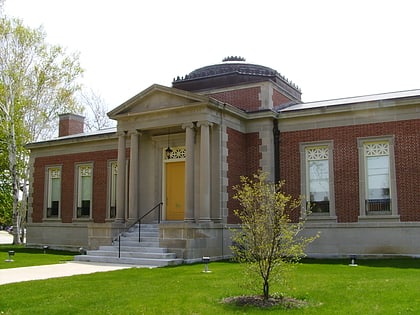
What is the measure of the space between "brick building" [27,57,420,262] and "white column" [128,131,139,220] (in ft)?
0.12

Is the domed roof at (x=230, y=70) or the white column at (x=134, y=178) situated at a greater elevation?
the domed roof at (x=230, y=70)

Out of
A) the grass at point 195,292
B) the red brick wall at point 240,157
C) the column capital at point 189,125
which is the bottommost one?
the grass at point 195,292

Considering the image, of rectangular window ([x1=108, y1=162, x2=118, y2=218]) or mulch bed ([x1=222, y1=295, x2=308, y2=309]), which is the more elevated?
rectangular window ([x1=108, y1=162, x2=118, y2=218])

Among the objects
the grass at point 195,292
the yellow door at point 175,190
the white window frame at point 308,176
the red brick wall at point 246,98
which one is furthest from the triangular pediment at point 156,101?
the grass at point 195,292

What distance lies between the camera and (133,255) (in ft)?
51.9

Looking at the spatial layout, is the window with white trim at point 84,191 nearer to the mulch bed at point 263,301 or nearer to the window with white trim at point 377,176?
the window with white trim at point 377,176

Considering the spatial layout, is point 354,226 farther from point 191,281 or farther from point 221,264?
point 191,281

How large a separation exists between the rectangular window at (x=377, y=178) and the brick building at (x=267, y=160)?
0.03m

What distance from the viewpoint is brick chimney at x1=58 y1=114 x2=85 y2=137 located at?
89.4 ft

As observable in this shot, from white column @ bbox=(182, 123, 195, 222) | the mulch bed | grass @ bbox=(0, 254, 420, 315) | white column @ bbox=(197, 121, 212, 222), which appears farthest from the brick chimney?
the mulch bed

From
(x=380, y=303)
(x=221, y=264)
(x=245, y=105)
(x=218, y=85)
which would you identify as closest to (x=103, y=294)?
(x=380, y=303)

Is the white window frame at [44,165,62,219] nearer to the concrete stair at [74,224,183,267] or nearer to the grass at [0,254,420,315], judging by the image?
the concrete stair at [74,224,183,267]

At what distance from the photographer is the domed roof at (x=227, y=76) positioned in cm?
2056

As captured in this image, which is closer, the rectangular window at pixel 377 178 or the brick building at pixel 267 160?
the brick building at pixel 267 160
